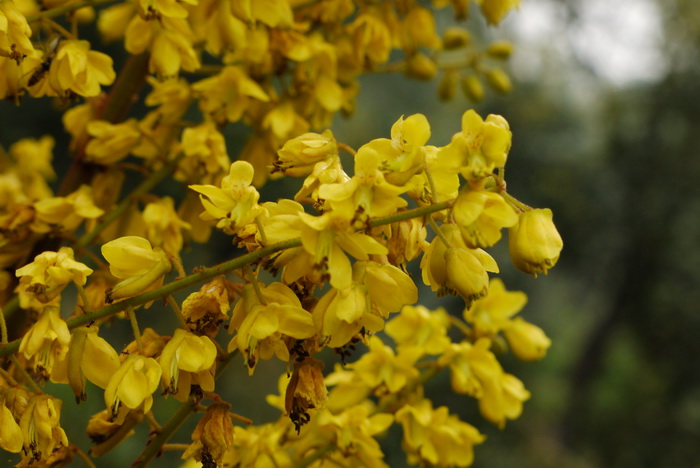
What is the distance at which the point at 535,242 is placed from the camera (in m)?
0.50

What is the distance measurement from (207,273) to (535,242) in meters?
0.23

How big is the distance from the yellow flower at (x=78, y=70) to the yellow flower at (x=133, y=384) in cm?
31

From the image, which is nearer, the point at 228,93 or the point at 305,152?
the point at 305,152

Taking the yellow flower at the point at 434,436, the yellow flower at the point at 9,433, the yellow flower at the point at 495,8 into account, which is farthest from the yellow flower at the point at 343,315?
the yellow flower at the point at 495,8

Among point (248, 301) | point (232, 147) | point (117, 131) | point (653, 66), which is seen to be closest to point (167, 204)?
point (117, 131)

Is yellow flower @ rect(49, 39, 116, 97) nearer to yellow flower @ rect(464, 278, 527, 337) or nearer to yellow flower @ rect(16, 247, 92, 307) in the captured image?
yellow flower @ rect(16, 247, 92, 307)

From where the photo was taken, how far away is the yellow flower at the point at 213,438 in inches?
22.4

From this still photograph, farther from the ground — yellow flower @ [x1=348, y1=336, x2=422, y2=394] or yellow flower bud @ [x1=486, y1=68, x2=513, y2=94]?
yellow flower bud @ [x1=486, y1=68, x2=513, y2=94]

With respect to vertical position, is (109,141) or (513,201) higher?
(513,201)

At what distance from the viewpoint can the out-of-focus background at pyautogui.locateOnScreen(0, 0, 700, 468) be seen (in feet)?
18.9

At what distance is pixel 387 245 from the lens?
0.54 m

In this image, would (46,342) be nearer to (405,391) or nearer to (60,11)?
(60,11)

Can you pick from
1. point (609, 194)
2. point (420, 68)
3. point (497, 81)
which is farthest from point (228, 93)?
point (609, 194)

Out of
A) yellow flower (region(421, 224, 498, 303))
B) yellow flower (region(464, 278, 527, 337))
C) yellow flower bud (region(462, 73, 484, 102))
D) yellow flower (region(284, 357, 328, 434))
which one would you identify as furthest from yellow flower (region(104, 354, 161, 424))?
yellow flower bud (region(462, 73, 484, 102))
